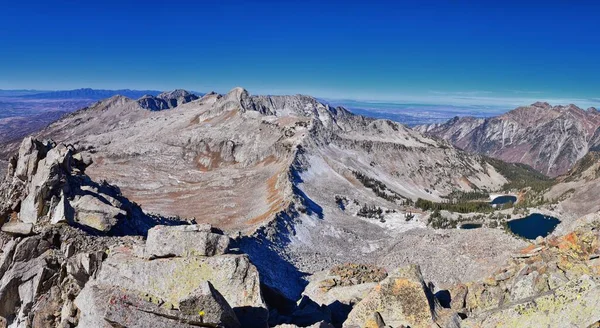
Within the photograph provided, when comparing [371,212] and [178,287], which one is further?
[371,212]

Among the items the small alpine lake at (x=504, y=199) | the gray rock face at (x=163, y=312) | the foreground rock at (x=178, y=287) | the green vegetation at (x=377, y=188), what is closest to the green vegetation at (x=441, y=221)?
the green vegetation at (x=377, y=188)

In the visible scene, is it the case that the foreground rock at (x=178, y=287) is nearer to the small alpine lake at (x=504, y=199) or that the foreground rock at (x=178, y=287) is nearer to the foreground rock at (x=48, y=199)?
the foreground rock at (x=48, y=199)

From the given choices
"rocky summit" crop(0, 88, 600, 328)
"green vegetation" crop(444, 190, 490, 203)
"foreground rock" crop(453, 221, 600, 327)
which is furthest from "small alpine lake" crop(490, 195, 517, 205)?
"foreground rock" crop(453, 221, 600, 327)

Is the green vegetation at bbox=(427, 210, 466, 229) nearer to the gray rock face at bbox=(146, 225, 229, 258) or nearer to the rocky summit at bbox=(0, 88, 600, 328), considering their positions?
the rocky summit at bbox=(0, 88, 600, 328)

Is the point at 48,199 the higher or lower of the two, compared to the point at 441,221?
higher

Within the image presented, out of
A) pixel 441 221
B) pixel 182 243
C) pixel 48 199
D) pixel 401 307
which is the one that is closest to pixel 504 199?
pixel 441 221

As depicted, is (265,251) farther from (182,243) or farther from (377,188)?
(377,188)

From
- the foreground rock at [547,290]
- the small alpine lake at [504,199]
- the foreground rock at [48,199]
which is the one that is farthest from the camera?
the small alpine lake at [504,199]
